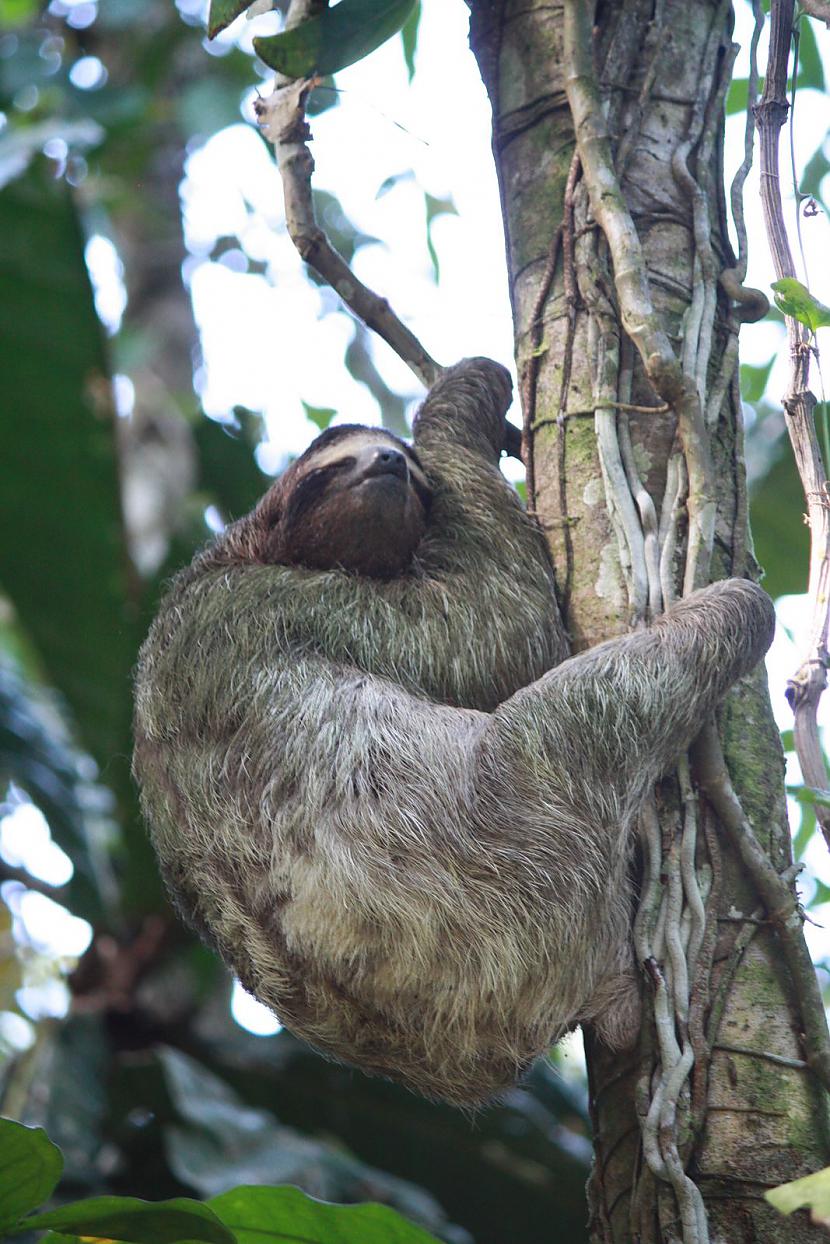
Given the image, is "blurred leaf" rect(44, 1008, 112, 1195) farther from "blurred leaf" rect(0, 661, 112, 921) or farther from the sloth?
the sloth

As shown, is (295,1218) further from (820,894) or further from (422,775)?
(820,894)

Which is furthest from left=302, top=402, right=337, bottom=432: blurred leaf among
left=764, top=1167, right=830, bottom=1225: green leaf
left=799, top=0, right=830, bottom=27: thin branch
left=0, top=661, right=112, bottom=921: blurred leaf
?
left=764, top=1167, right=830, bottom=1225: green leaf

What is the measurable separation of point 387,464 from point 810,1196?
3.32 meters

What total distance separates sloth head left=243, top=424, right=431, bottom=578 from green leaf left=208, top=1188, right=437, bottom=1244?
8.24 feet

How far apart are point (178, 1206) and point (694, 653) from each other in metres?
2.06

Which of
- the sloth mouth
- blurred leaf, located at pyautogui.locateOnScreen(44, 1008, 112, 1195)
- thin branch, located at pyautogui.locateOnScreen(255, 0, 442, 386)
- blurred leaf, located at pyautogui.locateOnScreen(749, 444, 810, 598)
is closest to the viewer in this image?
the sloth mouth

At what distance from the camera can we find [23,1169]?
292cm

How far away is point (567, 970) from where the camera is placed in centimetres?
379

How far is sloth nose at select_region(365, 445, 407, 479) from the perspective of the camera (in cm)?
497

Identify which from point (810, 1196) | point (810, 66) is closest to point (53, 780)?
point (810, 66)

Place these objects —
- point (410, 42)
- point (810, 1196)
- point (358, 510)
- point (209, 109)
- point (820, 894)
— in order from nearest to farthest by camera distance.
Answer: point (810, 1196)
point (358, 510)
point (820, 894)
point (410, 42)
point (209, 109)

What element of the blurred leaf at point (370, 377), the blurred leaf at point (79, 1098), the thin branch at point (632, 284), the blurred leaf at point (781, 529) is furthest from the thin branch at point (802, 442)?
the blurred leaf at point (370, 377)

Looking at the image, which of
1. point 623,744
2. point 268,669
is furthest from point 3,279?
point 623,744

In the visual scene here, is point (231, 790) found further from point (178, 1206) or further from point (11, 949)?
point (11, 949)
